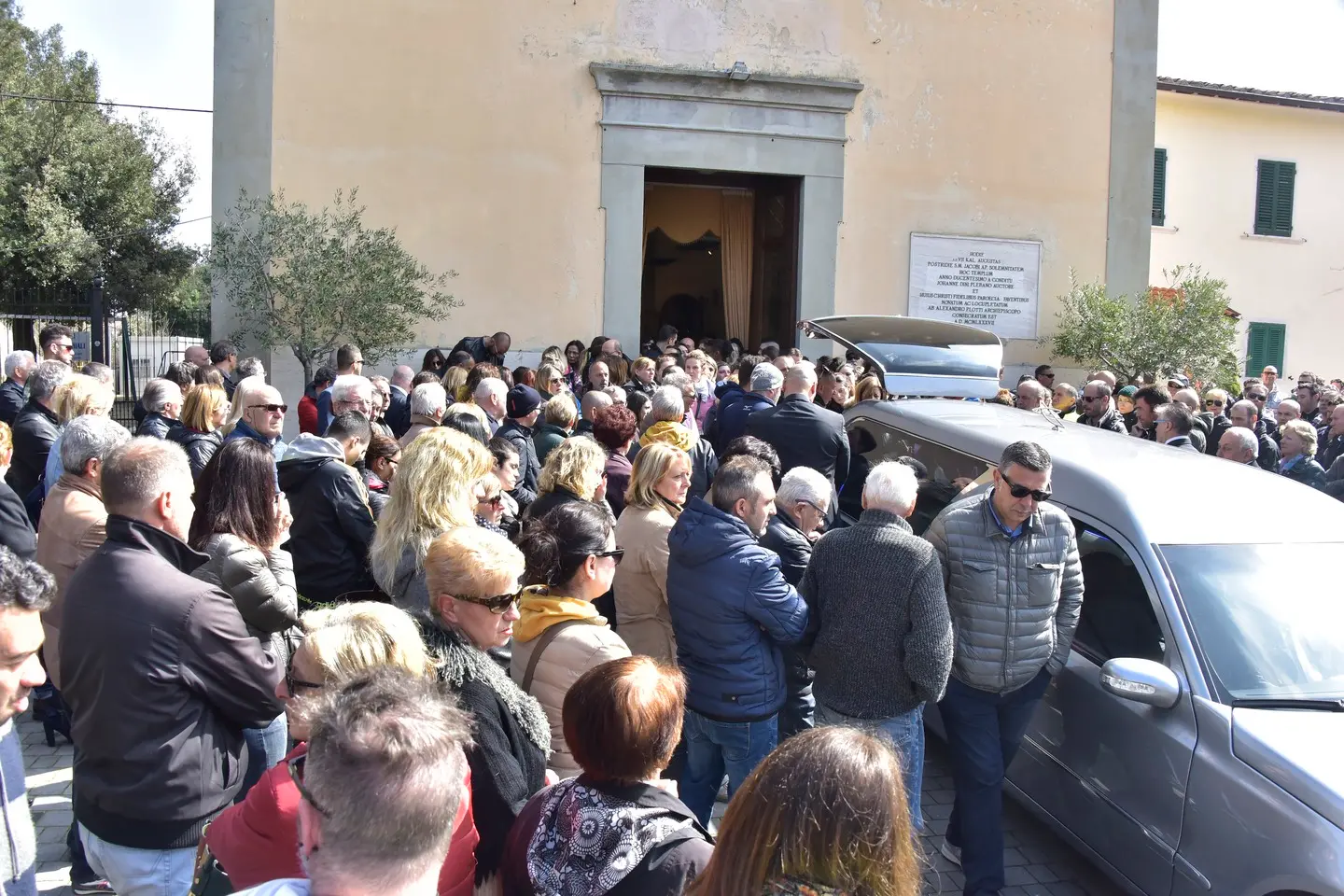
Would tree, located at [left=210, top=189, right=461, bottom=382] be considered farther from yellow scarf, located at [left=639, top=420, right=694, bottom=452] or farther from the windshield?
the windshield

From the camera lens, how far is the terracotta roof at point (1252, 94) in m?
20.2

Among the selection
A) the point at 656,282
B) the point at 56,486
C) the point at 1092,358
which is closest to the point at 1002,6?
the point at 1092,358

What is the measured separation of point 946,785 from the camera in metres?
5.49

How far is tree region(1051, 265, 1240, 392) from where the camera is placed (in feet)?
46.6

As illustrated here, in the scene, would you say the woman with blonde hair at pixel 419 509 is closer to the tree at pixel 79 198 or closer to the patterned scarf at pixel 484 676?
the patterned scarf at pixel 484 676

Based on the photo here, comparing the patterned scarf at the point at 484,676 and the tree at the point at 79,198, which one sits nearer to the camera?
the patterned scarf at the point at 484,676

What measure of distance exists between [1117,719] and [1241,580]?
71 cm

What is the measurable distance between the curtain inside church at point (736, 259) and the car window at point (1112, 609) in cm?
1395

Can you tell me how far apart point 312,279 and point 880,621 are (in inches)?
400

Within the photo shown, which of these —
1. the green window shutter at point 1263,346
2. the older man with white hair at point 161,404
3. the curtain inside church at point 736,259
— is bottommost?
the older man with white hair at point 161,404

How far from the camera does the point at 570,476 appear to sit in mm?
4918

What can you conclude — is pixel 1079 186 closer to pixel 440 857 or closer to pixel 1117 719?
pixel 1117 719

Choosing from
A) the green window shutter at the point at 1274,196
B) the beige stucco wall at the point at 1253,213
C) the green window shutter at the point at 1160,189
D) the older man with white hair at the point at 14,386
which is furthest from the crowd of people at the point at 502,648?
the green window shutter at the point at 1274,196

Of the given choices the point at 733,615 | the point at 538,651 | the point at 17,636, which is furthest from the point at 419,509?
the point at 17,636
